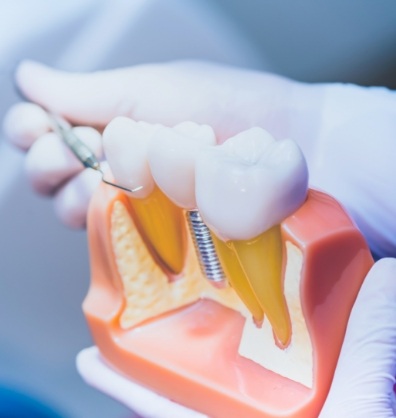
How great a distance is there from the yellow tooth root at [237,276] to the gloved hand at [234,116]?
198 mm

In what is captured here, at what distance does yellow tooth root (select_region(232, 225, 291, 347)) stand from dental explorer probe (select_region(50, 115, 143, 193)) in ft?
0.61

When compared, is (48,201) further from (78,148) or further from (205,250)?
(205,250)

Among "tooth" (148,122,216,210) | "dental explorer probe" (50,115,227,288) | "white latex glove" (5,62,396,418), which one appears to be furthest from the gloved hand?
"tooth" (148,122,216,210)

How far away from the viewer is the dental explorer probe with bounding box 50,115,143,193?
0.95 m

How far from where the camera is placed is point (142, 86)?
3.66ft

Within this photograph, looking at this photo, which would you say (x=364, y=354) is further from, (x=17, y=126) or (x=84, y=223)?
(x=17, y=126)

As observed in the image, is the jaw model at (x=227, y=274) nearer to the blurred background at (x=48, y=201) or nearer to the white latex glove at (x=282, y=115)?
the white latex glove at (x=282, y=115)

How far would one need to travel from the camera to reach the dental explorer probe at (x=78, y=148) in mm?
951

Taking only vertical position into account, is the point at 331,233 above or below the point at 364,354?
above

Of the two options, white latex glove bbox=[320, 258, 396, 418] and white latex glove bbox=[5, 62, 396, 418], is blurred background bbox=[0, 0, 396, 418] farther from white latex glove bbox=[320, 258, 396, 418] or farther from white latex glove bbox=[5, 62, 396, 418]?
white latex glove bbox=[320, 258, 396, 418]

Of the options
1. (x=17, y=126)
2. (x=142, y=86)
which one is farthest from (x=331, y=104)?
(x=17, y=126)

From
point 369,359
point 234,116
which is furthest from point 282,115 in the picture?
point 369,359

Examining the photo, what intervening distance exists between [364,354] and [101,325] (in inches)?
15.0

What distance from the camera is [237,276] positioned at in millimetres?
826
